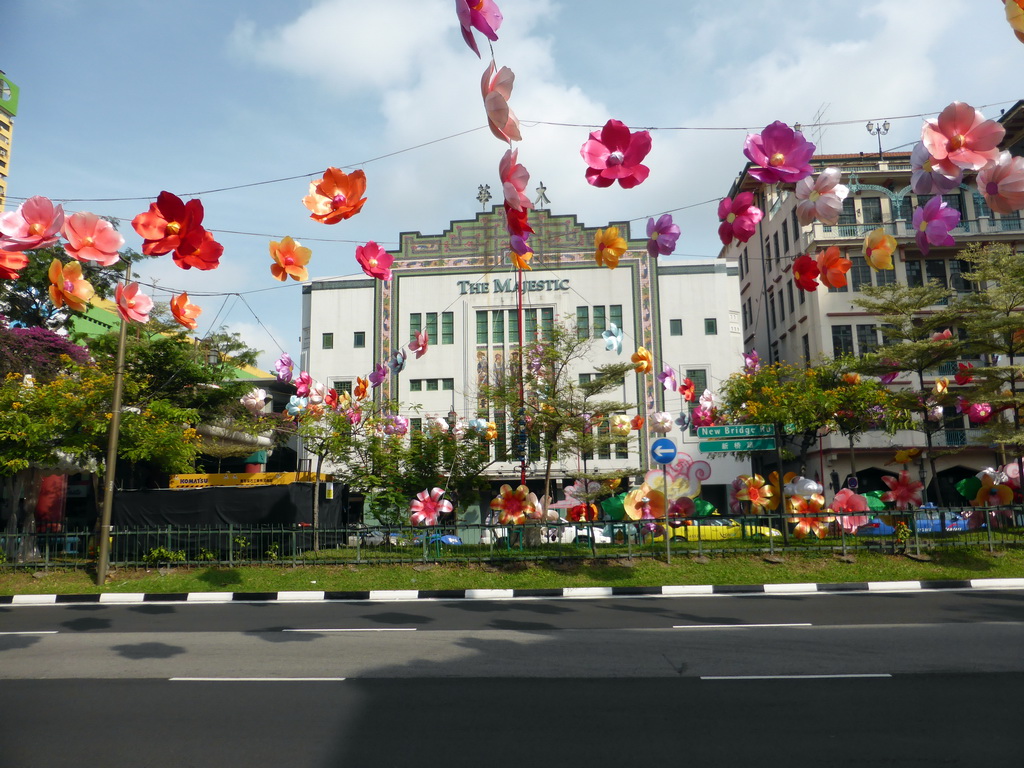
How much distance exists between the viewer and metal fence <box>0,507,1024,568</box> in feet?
53.0

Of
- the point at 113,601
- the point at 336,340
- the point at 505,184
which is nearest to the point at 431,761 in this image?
the point at 505,184

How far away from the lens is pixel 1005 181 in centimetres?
592

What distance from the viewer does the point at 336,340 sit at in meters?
37.2

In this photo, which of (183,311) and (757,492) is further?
(757,492)

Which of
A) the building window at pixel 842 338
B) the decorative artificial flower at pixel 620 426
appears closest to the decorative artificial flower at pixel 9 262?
the decorative artificial flower at pixel 620 426

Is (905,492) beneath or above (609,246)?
beneath

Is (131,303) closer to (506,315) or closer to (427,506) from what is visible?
(427,506)

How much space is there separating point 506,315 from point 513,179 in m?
30.4

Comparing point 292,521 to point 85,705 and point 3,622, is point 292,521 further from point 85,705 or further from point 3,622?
point 85,705

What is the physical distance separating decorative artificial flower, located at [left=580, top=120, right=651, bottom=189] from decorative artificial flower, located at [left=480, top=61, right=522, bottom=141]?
831mm

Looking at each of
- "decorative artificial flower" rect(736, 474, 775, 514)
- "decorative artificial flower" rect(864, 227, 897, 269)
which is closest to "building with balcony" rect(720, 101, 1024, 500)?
"decorative artificial flower" rect(736, 474, 775, 514)

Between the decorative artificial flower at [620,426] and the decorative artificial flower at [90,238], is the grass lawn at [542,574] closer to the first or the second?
the decorative artificial flower at [620,426]

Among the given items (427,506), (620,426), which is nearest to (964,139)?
(427,506)

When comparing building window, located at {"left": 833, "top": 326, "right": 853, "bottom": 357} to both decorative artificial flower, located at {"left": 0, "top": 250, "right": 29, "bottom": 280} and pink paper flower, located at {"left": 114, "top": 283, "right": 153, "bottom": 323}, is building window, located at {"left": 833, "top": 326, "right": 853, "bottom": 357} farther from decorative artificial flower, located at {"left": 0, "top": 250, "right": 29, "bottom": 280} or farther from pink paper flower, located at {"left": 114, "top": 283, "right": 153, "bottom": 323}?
decorative artificial flower, located at {"left": 0, "top": 250, "right": 29, "bottom": 280}
